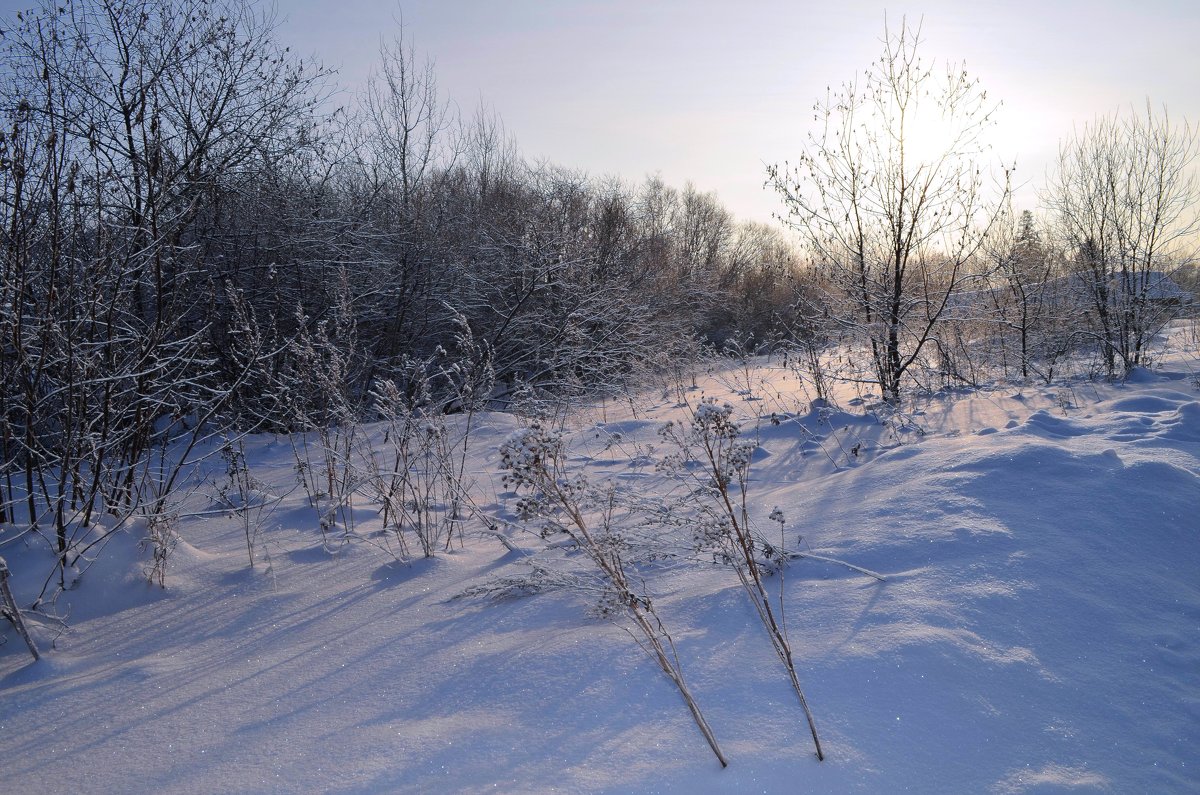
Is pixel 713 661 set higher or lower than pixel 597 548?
lower

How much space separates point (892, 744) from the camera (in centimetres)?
182

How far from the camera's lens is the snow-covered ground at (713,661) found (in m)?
1.83

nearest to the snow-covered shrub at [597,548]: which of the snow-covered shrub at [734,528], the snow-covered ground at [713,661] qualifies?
the snow-covered ground at [713,661]

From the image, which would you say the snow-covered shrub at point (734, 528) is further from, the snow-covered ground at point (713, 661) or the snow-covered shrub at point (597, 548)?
the snow-covered shrub at point (597, 548)

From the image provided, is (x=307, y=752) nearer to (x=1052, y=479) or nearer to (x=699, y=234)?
(x=1052, y=479)

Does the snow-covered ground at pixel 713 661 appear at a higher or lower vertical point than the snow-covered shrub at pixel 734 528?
lower

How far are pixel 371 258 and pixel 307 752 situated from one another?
33.6 ft

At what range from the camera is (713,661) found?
7.56ft

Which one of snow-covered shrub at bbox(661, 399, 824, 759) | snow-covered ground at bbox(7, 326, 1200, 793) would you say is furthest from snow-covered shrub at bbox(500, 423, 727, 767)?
snow-covered shrub at bbox(661, 399, 824, 759)

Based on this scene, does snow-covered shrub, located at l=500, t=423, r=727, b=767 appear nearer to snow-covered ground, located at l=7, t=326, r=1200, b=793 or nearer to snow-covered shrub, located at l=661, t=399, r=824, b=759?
snow-covered ground, located at l=7, t=326, r=1200, b=793

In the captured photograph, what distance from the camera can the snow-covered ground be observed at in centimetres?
183

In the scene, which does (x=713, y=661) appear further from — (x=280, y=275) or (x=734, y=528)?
(x=280, y=275)

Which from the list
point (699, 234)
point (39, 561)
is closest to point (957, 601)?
point (39, 561)

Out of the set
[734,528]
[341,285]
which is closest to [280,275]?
[341,285]
